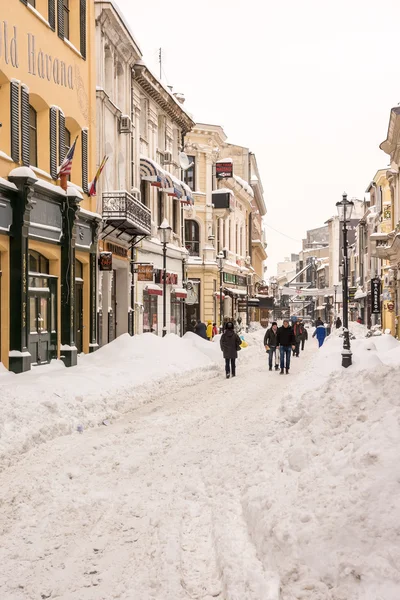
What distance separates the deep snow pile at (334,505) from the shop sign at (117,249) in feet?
59.4

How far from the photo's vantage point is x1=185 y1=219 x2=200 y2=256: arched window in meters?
48.2

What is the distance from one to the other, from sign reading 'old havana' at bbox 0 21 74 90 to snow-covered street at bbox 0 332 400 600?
10485 mm

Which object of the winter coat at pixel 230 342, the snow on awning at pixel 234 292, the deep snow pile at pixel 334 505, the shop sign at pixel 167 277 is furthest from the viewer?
the snow on awning at pixel 234 292

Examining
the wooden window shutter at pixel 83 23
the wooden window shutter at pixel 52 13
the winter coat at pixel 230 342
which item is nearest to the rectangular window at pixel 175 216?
the wooden window shutter at pixel 83 23

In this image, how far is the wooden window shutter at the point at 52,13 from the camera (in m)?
19.4

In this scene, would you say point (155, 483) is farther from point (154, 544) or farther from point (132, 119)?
point (132, 119)

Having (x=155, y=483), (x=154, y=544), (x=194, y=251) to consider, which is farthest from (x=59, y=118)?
(x=194, y=251)

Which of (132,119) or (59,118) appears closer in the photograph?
(59,118)

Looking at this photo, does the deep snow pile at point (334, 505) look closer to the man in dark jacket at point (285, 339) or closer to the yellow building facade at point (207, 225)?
the man in dark jacket at point (285, 339)

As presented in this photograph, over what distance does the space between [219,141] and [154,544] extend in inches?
1817

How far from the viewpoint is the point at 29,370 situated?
55.3 ft

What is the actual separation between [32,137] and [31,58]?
202cm

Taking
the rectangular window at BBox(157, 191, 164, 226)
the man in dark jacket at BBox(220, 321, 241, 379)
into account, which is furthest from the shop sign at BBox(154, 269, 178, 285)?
the man in dark jacket at BBox(220, 321, 241, 379)

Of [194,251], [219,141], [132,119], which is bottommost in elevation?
[194,251]
